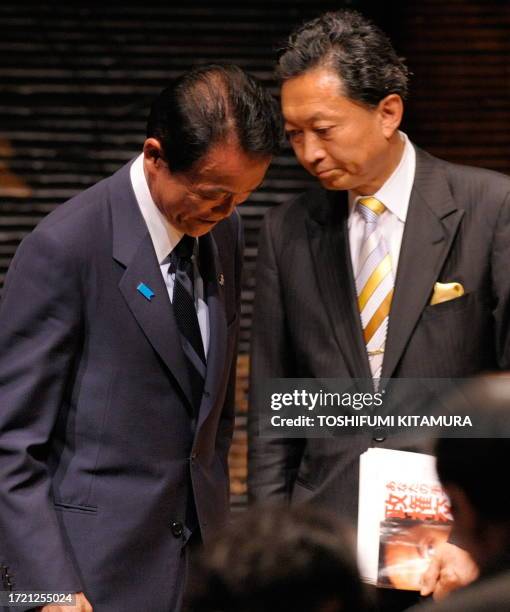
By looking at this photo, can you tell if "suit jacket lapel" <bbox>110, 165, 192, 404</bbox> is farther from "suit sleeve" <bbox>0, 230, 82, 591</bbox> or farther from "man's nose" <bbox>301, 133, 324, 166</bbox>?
"man's nose" <bbox>301, 133, 324, 166</bbox>

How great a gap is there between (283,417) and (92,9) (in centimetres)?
199

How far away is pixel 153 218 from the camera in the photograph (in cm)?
259

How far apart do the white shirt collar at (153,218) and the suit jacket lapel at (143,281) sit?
0.05 feet

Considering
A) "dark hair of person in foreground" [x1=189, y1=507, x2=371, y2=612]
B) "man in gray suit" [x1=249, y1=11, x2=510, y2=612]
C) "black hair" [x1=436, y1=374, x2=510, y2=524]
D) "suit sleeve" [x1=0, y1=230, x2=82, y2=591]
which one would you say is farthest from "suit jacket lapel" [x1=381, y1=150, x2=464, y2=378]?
"dark hair of person in foreground" [x1=189, y1=507, x2=371, y2=612]

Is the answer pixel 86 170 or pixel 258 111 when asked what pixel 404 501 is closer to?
pixel 258 111

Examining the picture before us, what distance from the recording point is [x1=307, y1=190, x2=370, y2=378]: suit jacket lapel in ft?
9.07

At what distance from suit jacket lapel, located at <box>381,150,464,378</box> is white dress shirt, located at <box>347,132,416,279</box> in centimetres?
2

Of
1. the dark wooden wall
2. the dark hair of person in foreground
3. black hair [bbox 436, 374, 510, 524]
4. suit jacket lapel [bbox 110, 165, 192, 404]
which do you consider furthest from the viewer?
the dark wooden wall

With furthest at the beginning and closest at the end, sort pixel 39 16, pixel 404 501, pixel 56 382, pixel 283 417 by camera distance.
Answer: pixel 39 16 → pixel 283 417 → pixel 404 501 → pixel 56 382

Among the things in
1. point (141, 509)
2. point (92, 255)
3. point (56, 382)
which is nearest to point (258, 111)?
point (92, 255)

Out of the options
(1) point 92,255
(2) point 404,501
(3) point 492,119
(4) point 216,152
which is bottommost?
(2) point 404,501

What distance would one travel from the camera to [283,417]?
2887 millimetres

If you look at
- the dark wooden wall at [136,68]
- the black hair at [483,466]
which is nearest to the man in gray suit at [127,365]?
the black hair at [483,466]

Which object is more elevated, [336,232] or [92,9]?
[92,9]
